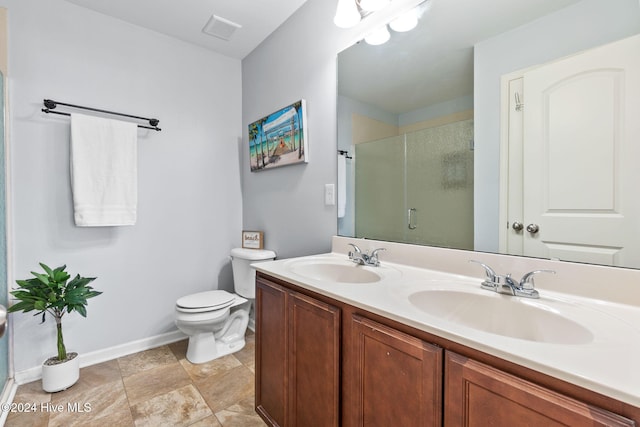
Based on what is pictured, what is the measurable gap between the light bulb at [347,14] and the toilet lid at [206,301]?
6.20 ft

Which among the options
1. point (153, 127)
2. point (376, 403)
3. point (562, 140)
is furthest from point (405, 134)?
point (153, 127)

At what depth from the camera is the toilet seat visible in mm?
1901

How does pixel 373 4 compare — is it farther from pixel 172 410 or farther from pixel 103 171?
pixel 172 410

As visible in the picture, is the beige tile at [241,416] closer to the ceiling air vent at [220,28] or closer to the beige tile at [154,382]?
the beige tile at [154,382]

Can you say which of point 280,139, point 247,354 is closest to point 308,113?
point 280,139

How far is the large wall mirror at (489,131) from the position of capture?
883mm

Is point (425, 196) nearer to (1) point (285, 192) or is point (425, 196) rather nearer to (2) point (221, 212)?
(1) point (285, 192)

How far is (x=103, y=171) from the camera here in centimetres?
193

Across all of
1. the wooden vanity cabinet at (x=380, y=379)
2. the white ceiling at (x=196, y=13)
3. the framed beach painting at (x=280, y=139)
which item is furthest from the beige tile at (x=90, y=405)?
the white ceiling at (x=196, y=13)

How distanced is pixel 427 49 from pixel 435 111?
0.31 metres

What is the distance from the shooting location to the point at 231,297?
6.99 feet

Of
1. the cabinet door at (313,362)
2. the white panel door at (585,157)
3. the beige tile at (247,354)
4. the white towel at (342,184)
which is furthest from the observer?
the beige tile at (247,354)

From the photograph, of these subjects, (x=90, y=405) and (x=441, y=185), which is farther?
(x=90, y=405)

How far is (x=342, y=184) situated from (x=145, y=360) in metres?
1.85
